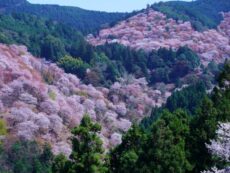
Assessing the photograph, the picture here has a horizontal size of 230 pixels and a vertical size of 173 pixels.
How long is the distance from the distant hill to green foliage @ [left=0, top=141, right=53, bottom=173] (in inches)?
2727

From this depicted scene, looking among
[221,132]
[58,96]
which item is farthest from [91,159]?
[58,96]

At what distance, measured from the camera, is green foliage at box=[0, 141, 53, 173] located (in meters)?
40.4

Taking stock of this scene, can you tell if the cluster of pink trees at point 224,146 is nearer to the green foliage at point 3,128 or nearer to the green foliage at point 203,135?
the green foliage at point 203,135

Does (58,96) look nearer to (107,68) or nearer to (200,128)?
(107,68)

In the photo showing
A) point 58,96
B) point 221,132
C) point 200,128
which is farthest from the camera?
point 58,96

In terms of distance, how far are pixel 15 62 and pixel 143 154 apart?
43260 millimetres

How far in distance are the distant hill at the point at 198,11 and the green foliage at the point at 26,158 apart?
227 feet

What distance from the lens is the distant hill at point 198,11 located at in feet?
372

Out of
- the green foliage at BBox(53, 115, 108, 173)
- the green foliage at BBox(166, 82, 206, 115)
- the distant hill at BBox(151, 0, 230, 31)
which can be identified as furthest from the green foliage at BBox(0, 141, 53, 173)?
the distant hill at BBox(151, 0, 230, 31)

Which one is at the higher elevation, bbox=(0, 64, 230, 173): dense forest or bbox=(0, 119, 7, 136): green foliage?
bbox=(0, 64, 230, 173): dense forest

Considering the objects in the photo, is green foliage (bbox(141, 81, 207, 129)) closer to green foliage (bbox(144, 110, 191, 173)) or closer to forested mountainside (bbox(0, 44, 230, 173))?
forested mountainside (bbox(0, 44, 230, 173))

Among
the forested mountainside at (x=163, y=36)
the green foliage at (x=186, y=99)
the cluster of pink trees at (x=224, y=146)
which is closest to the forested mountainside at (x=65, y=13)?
the forested mountainside at (x=163, y=36)

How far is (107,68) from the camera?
79.1 metres

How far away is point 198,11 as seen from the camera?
128625 millimetres
